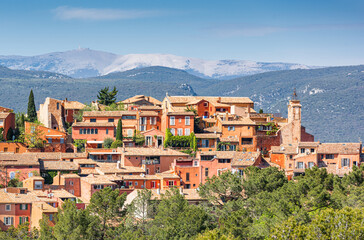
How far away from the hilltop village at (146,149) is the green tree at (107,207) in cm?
444

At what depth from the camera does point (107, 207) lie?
7181 centimetres

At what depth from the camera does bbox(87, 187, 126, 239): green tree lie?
2808 inches

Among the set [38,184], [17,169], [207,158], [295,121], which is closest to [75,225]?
[38,184]

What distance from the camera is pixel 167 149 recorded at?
300 feet

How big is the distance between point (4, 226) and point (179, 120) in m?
28.1

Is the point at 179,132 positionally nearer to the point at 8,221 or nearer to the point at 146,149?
the point at 146,149

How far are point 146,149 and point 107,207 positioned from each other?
19.5m

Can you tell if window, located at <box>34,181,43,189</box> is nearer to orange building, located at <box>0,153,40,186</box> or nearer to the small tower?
orange building, located at <box>0,153,40,186</box>

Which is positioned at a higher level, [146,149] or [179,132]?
[179,132]

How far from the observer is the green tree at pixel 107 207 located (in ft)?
234

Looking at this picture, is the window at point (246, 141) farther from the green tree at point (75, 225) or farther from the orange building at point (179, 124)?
the green tree at point (75, 225)

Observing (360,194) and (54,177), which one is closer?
(360,194)

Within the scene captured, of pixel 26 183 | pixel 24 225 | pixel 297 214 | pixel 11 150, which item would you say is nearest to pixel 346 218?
pixel 297 214

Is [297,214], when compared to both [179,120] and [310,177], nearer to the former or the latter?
[310,177]
